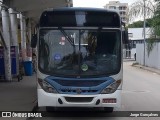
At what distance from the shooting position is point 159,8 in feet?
145

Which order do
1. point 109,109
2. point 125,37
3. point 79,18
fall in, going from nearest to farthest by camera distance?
point 79,18, point 125,37, point 109,109

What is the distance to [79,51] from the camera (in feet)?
38.9

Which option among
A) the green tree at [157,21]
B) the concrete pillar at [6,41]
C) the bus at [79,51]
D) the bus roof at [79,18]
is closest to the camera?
the bus at [79,51]

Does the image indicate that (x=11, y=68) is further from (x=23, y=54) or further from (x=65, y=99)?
(x=65, y=99)

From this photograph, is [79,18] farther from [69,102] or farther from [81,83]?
[69,102]

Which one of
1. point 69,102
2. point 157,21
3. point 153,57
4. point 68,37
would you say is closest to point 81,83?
point 69,102

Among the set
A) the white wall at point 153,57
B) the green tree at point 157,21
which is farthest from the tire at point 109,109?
the green tree at point 157,21

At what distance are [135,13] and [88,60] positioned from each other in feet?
146

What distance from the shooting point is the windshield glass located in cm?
1179

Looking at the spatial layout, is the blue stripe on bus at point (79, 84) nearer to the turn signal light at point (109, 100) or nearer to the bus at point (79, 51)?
the bus at point (79, 51)

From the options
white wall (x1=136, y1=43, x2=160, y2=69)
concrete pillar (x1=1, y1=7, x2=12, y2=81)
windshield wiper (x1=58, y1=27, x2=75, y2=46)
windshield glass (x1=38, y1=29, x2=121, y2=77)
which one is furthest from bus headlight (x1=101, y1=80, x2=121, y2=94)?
white wall (x1=136, y1=43, x2=160, y2=69)

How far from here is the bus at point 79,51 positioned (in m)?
11.6

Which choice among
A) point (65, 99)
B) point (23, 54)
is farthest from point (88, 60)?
point (23, 54)

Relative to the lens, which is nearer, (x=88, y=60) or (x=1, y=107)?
(x=88, y=60)
